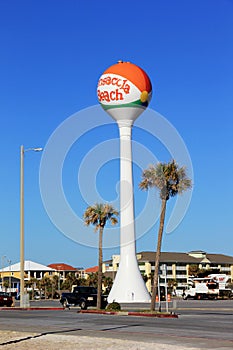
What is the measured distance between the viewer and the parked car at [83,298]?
154 ft

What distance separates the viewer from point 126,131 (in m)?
64.9

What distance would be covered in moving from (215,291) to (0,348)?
6283 cm

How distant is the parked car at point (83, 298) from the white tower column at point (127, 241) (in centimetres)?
1398

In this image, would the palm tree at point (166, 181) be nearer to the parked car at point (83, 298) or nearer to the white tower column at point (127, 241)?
the parked car at point (83, 298)

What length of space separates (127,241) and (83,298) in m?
18.8

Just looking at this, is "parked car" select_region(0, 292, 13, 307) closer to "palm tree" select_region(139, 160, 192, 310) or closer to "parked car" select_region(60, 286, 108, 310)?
"parked car" select_region(60, 286, 108, 310)

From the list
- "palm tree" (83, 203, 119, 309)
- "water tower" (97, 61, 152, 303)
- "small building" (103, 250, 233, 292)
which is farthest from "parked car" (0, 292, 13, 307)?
"small building" (103, 250, 233, 292)

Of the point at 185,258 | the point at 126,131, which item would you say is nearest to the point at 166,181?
the point at 126,131

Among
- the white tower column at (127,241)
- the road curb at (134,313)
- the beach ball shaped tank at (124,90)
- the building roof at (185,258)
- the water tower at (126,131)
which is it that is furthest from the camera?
the building roof at (185,258)

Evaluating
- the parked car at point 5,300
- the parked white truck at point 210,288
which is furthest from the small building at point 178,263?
the parked car at point 5,300

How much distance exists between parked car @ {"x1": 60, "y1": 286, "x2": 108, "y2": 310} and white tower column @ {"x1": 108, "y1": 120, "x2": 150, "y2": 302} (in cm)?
1398

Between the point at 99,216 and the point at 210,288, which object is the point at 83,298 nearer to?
the point at 99,216

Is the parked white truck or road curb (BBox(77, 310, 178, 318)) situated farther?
the parked white truck

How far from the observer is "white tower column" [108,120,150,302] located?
208 ft
